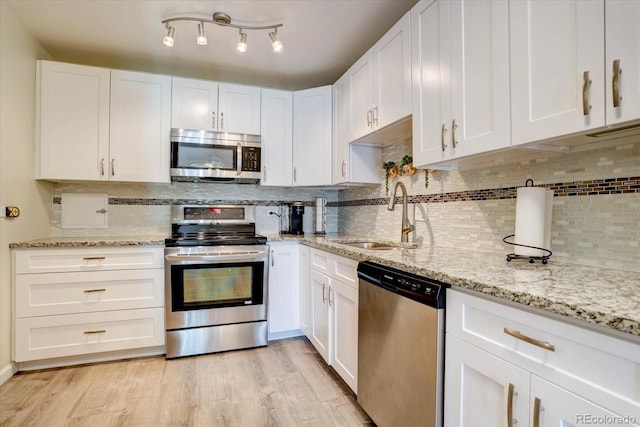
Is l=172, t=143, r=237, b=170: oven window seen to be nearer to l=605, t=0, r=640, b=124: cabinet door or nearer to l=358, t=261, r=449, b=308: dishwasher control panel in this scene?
l=358, t=261, r=449, b=308: dishwasher control panel

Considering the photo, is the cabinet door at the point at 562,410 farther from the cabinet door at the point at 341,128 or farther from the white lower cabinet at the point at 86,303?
the white lower cabinet at the point at 86,303

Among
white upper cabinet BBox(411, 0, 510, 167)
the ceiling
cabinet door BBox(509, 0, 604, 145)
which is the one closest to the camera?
cabinet door BBox(509, 0, 604, 145)

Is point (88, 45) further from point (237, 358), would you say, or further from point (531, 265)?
point (531, 265)

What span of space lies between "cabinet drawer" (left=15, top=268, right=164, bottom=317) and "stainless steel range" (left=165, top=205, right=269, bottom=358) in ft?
0.53

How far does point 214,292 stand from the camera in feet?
8.38

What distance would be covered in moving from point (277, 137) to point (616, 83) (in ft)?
8.19

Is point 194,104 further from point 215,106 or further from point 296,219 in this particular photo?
point 296,219

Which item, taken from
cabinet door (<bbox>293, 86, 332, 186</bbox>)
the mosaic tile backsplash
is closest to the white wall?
cabinet door (<bbox>293, 86, 332, 186</bbox>)

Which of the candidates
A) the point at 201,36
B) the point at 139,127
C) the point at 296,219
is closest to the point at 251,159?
the point at 296,219

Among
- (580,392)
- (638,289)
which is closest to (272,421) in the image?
(580,392)

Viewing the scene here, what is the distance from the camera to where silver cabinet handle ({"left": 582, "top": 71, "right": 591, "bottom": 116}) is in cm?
97

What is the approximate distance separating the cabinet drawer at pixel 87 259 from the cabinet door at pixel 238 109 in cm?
124

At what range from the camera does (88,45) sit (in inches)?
97.5

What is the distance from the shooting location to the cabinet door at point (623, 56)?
2.84 feet
